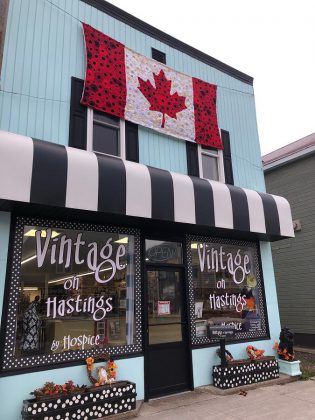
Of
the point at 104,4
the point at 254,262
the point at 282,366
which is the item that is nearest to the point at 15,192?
the point at 104,4

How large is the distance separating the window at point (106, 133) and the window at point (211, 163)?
2052 millimetres

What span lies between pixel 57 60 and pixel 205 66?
4.00 m

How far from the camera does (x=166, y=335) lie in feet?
22.0

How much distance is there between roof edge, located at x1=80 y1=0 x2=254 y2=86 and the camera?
7578mm

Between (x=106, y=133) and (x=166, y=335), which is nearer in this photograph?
(x=166, y=335)

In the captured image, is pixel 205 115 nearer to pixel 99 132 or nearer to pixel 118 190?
pixel 99 132

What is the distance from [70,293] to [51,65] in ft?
13.3

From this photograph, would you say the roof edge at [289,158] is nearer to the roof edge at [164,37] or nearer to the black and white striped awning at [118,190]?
the roof edge at [164,37]

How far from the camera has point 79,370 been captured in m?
5.55

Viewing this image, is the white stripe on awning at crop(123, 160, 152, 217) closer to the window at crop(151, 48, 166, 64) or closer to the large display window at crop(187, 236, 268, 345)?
the large display window at crop(187, 236, 268, 345)

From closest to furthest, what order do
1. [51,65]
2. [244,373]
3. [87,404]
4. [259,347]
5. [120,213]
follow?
[87,404]
[120,213]
[51,65]
[244,373]
[259,347]

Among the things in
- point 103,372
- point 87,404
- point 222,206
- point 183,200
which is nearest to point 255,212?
point 222,206

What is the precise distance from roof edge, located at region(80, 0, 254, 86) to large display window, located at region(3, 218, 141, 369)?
4629 mm

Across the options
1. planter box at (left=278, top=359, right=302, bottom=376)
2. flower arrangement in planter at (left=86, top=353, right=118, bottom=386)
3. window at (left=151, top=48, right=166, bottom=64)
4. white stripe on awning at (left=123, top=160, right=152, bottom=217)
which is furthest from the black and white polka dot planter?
window at (left=151, top=48, right=166, bottom=64)
